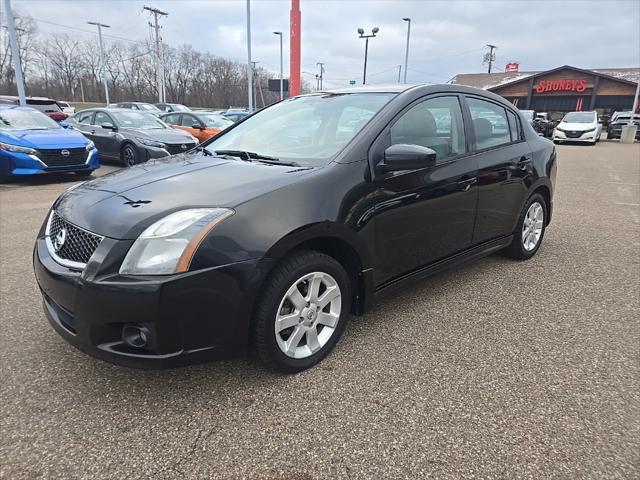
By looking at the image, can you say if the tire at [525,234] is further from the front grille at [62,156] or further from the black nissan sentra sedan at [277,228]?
the front grille at [62,156]

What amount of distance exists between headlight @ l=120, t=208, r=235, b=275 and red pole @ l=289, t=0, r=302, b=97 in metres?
17.8

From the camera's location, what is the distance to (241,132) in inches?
138

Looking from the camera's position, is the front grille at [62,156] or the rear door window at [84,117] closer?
the front grille at [62,156]

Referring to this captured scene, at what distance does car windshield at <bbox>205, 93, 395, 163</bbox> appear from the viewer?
2.86 metres

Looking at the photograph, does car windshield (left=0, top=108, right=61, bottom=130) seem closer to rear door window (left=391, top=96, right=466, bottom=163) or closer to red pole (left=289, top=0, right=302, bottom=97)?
rear door window (left=391, top=96, right=466, bottom=163)

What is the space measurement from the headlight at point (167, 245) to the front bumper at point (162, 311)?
48 mm

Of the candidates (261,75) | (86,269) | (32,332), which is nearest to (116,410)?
(86,269)

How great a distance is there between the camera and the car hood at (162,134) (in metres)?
10.5

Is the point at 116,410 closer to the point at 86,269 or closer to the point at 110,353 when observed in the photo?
the point at 110,353

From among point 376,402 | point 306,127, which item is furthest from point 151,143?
point 376,402

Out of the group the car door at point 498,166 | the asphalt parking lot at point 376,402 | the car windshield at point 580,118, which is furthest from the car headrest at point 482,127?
the car windshield at point 580,118

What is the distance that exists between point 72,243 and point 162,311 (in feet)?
2.21

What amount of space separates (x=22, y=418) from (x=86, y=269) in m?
0.80

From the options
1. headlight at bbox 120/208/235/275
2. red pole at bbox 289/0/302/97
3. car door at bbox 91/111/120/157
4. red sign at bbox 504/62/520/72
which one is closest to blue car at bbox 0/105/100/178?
car door at bbox 91/111/120/157
